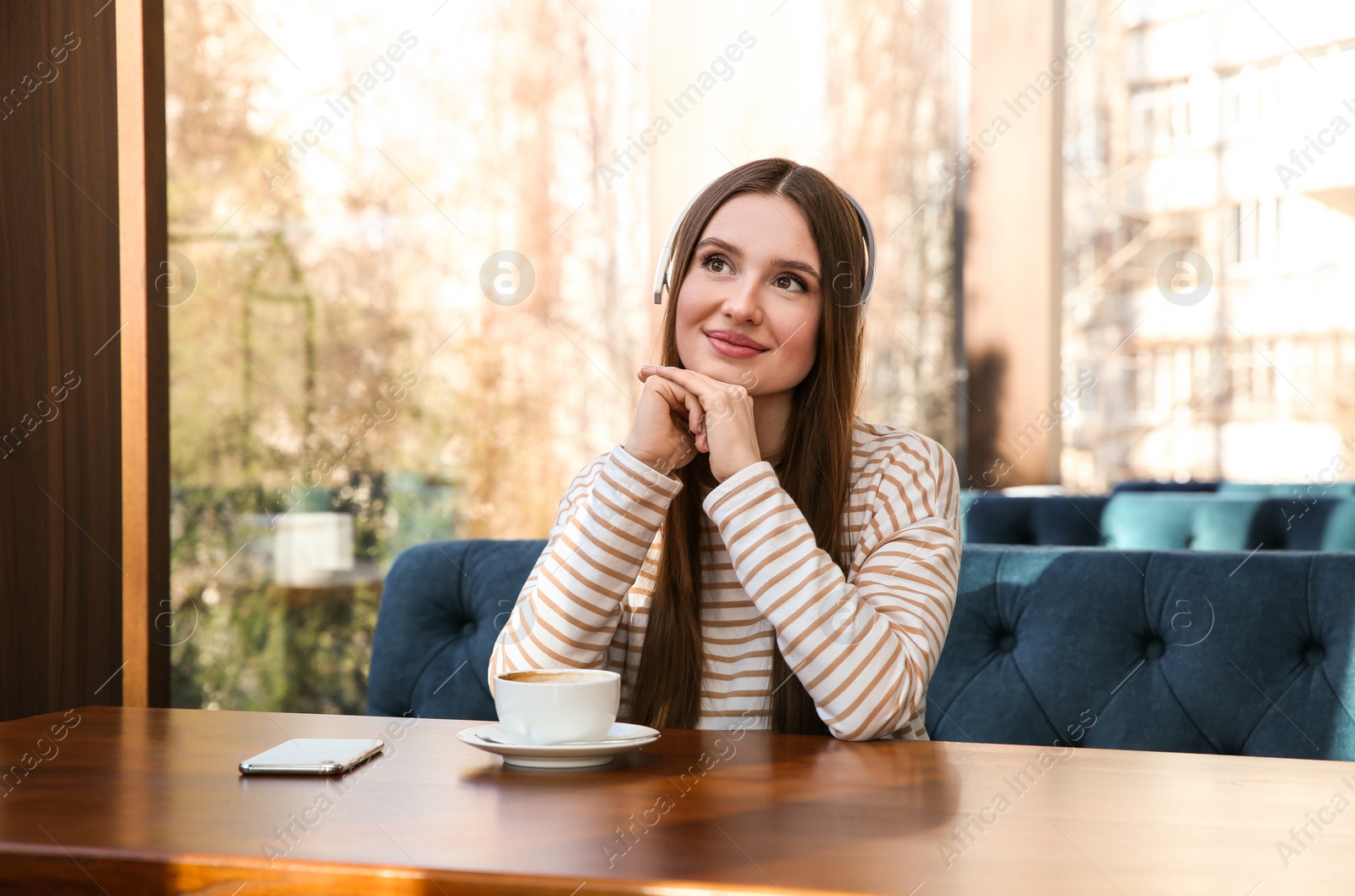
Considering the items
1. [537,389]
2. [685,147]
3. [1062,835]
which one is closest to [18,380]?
[1062,835]

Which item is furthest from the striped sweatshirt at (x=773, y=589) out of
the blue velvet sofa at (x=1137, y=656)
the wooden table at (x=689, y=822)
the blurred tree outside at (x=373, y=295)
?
the blurred tree outside at (x=373, y=295)

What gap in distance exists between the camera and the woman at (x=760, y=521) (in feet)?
3.54

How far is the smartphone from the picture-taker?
32.2 inches

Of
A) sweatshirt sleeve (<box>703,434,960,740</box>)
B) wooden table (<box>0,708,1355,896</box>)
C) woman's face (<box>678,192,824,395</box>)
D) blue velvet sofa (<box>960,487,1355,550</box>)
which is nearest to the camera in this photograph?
wooden table (<box>0,708,1355,896</box>)

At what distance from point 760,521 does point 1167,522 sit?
175 cm

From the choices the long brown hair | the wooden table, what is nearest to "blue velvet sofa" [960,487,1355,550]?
the long brown hair

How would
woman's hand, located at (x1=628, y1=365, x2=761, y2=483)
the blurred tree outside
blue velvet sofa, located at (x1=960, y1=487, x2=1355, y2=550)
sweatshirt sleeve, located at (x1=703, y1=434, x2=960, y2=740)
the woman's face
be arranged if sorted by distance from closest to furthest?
sweatshirt sleeve, located at (x1=703, y1=434, x2=960, y2=740), woman's hand, located at (x1=628, y1=365, x2=761, y2=483), the woman's face, blue velvet sofa, located at (x1=960, y1=487, x2=1355, y2=550), the blurred tree outside

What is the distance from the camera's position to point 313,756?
2.80ft

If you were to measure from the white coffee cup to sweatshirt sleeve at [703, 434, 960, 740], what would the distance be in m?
0.25

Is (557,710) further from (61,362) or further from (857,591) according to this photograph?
(61,362)

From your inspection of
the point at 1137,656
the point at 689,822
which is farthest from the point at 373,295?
the point at 689,822

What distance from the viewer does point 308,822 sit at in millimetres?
691

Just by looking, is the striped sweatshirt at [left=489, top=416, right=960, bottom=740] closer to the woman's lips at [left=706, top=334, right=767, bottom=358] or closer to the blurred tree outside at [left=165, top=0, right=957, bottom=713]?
the woman's lips at [left=706, top=334, right=767, bottom=358]

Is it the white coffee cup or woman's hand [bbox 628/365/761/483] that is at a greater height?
woman's hand [bbox 628/365/761/483]
